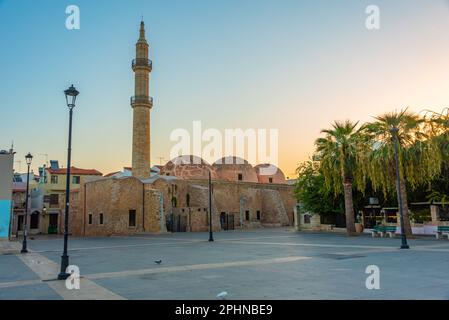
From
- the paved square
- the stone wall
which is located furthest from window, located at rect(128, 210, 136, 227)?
the paved square

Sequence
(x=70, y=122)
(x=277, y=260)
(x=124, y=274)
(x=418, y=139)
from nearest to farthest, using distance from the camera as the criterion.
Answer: (x=124, y=274) < (x=70, y=122) < (x=277, y=260) < (x=418, y=139)

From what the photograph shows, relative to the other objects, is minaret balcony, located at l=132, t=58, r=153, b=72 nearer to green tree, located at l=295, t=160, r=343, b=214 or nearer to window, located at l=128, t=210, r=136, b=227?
window, located at l=128, t=210, r=136, b=227

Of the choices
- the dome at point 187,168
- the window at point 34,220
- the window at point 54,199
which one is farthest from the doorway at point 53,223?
the dome at point 187,168

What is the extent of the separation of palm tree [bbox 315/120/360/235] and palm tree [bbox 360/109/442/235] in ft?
8.00

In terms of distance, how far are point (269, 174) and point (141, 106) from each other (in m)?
32.1

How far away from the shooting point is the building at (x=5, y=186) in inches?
1090

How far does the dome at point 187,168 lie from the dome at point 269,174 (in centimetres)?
1213

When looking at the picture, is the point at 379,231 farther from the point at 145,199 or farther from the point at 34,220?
the point at 34,220

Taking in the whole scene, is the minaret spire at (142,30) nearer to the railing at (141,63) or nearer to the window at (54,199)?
the railing at (141,63)

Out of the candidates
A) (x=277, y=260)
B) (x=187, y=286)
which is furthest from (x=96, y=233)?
(x=187, y=286)

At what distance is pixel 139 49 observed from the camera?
43.2 meters
